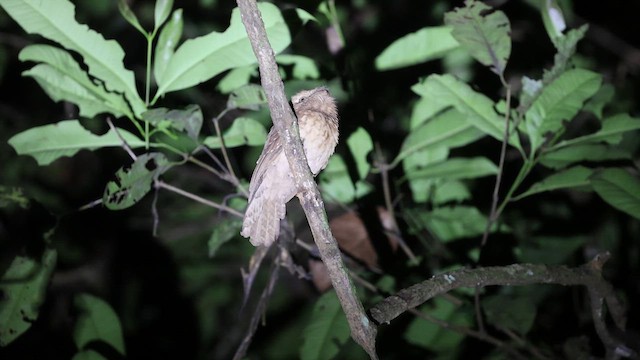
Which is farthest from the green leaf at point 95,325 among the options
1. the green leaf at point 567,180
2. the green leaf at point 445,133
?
the green leaf at point 567,180

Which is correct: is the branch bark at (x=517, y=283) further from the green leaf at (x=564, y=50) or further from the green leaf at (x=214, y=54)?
the green leaf at (x=214, y=54)

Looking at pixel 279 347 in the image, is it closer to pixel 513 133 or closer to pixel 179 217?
pixel 179 217

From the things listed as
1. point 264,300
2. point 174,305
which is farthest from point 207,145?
point 174,305

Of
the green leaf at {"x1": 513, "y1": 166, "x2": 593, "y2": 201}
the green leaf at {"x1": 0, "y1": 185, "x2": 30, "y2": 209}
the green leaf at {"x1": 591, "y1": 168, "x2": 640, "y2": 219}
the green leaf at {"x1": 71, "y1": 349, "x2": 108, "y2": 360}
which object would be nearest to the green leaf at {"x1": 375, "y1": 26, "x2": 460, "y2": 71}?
the green leaf at {"x1": 513, "y1": 166, "x2": 593, "y2": 201}

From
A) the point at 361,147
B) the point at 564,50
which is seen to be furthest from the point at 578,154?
the point at 361,147

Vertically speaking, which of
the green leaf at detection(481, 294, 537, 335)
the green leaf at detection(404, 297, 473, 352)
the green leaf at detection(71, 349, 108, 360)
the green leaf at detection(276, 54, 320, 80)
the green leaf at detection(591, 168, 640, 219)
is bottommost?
the green leaf at detection(404, 297, 473, 352)

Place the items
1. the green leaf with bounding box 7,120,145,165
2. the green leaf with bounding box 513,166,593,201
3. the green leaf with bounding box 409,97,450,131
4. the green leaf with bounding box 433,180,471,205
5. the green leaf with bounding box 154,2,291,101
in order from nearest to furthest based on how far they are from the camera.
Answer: the green leaf with bounding box 154,2,291,101
the green leaf with bounding box 7,120,145,165
the green leaf with bounding box 513,166,593,201
the green leaf with bounding box 409,97,450,131
the green leaf with bounding box 433,180,471,205

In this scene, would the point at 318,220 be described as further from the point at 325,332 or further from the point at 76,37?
the point at 76,37

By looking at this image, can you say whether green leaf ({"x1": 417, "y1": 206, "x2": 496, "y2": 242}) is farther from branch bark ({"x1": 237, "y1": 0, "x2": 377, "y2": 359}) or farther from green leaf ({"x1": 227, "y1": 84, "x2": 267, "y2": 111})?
branch bark ({"x1": 237, "y1": 0, "x2": 377, "y2": 359})
